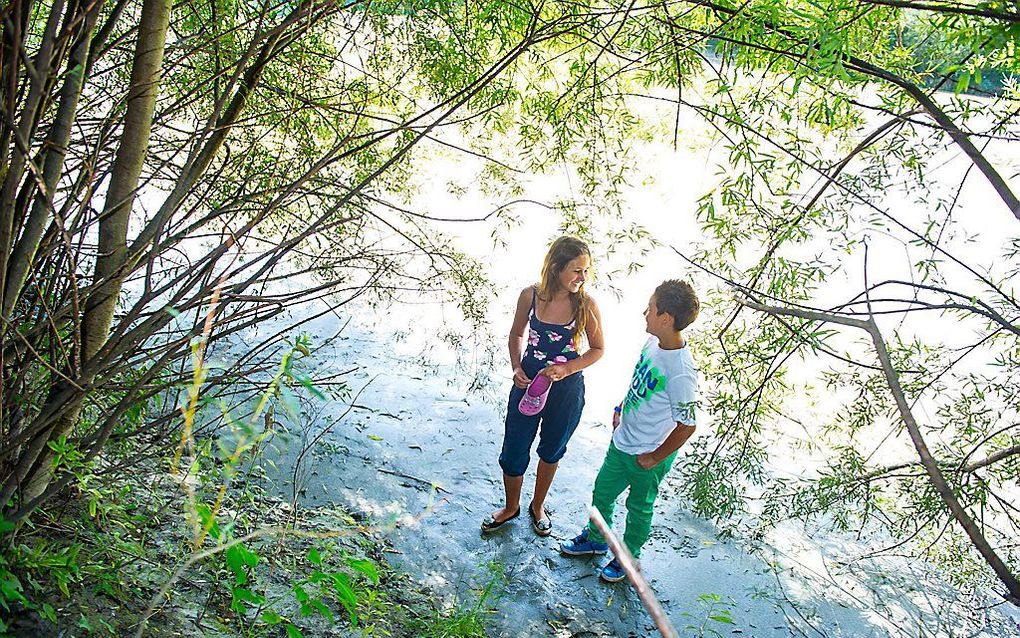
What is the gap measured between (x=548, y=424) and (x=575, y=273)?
793 mm

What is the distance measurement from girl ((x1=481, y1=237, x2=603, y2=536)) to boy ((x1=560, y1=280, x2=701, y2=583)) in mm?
267

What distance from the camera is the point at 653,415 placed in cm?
335

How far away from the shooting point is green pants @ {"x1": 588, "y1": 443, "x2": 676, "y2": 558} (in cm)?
348

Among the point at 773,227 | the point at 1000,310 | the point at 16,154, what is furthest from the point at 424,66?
the point at 1000,310

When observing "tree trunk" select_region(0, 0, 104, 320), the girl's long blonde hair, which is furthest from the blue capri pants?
"tree trunk" select_region(0, 0, 104, 320)

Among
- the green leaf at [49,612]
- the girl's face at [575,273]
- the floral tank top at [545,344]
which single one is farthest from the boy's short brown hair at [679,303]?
the green leaf at [49,612]

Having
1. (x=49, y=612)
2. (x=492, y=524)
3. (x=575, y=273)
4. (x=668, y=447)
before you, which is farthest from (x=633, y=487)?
(x=49, y=612)

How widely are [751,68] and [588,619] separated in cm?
242

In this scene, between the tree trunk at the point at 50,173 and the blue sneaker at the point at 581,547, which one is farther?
the blue sneaker at the point at 581,547

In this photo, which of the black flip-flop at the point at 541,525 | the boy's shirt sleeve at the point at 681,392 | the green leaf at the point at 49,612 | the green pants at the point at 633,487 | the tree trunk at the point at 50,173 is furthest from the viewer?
the black flip-flop at the point at 541,525

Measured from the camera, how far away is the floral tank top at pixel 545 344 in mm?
3621

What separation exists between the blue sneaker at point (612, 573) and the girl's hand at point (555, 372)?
0.94 metres

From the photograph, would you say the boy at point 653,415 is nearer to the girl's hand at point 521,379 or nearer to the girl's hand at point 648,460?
the girl's hand at point 648,460

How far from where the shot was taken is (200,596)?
253cm
